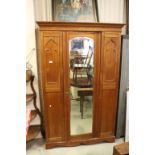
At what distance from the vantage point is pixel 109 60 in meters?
3.00

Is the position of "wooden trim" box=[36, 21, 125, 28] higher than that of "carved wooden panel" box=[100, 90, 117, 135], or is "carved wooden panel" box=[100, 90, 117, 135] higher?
"wooden trim" box=[36, 21, 125, 28]

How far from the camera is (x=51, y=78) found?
9.39 feet

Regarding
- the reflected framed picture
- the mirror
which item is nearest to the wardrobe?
the mirror

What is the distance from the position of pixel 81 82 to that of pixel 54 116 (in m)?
0.66

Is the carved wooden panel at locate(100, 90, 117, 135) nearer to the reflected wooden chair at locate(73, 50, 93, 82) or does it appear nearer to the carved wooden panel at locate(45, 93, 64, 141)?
the reflected wooden chair at locate(73, 50, 93, 82)

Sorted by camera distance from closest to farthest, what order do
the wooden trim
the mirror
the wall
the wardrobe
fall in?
1. the wooden trim
2. the wardrobe
3. the mirror
4. the wall

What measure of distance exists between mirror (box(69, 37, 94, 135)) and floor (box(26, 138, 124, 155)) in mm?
247

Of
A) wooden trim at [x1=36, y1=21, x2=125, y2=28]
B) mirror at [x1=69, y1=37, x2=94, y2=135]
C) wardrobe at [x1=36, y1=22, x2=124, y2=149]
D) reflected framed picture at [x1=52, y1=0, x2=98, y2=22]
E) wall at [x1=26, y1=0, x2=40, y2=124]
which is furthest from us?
reflected framed picture at [x1=52, y1=0, x2=98, y2=22]

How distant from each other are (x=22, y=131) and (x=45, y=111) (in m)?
2.17

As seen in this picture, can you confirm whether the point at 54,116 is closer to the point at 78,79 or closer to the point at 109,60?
the point at 78,79

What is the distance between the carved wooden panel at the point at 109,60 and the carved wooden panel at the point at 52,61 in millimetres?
664

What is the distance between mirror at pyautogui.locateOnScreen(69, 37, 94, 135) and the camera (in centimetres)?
290

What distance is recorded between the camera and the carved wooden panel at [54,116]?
2.92 m
